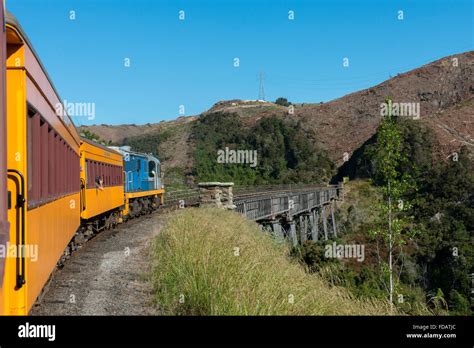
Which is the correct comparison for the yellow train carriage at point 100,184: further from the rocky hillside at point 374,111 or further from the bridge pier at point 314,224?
the rocky hillside at point 374,111

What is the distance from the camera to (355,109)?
98.1 m

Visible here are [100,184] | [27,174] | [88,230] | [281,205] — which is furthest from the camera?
[281,205]

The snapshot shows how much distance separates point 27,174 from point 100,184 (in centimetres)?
1086

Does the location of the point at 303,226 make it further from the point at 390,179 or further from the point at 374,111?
the point at 374,111

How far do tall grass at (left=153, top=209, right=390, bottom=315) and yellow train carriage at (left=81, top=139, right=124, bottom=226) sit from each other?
3853mm

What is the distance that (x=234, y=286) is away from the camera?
7.32 meters

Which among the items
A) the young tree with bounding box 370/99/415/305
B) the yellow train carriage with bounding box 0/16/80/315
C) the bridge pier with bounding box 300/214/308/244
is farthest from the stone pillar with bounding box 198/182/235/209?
the bridge pier with bounding box 300/214/308/244

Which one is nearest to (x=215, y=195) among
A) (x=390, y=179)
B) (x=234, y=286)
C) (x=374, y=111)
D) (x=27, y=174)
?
(x=390, y=179)

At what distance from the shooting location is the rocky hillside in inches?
3017

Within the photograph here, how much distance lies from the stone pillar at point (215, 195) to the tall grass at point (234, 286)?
10158mm

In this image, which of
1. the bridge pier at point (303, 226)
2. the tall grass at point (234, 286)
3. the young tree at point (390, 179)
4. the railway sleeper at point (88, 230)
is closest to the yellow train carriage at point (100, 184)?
the railway sleeper at point (88, 230)

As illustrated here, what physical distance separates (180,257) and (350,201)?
47086 mm
